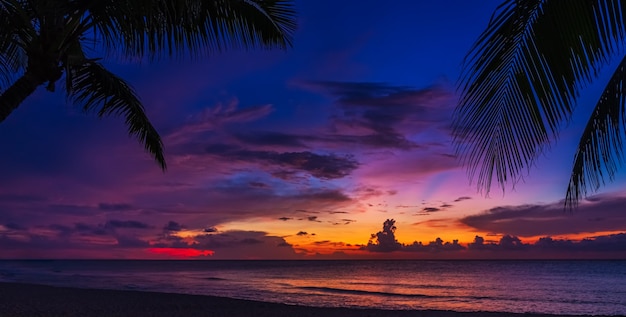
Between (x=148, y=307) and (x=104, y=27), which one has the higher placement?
(x=104, y=27)

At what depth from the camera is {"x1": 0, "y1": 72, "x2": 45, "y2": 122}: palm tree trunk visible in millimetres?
4923

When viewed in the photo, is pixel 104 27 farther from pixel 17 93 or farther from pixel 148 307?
pixel 148 307

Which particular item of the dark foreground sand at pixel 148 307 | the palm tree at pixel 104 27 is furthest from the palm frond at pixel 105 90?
the dark foreground sand at pixel 148 307

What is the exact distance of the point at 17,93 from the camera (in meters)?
4.98

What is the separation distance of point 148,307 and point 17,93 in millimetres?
14837

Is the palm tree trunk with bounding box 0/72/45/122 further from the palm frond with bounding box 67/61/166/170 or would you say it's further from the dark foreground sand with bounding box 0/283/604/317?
the dark foreground sand with bounding box 0/283/604/317

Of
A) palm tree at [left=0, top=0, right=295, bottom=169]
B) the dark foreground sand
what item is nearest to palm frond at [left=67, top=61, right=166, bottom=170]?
palm tree at [left=0, top=0, right=295, bottom=169]

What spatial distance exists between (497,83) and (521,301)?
29.3m

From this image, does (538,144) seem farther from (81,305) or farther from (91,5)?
(81,305)

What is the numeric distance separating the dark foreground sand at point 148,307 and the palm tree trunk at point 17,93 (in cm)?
1176

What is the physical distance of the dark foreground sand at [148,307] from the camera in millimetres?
16328

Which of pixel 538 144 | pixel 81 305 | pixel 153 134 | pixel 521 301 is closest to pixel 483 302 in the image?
pixel 521 301

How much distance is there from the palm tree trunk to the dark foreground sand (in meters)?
11.8

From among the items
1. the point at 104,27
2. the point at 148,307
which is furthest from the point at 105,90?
the point at 148,307
